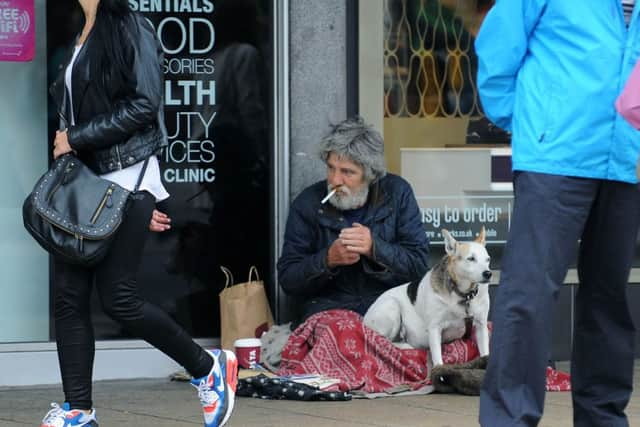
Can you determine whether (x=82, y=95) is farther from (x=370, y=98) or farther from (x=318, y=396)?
(x=370, y=98)

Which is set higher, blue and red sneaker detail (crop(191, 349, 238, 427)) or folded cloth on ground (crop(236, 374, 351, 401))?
blue and red sneaker detail (crop(191, 349, 238, 427))

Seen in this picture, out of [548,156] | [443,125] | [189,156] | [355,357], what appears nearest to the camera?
[548,156]

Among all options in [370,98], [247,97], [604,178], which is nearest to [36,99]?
[247,97]

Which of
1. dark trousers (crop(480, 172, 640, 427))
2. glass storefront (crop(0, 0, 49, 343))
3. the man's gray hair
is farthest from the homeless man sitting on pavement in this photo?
dark trousers (crop(480, 172, 640, 427))

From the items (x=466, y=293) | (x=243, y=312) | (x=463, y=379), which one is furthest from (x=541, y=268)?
(x=243, y=312)

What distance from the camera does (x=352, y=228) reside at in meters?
6.52

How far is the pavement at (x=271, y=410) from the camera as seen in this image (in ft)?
18.2

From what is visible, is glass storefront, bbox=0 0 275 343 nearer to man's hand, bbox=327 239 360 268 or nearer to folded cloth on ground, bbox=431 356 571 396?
man's hand, bbox=327 239 360 268

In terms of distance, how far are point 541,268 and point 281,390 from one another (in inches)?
88.1

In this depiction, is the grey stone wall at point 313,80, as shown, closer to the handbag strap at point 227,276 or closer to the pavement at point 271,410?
the handbag strap at point 227,276

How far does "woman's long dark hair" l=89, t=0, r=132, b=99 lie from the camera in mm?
4785

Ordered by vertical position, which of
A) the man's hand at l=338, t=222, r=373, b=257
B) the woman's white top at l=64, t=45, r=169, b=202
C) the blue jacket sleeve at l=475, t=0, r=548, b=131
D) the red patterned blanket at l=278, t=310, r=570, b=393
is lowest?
the red patterned blanket at l=278, t=310, r=570, b=393

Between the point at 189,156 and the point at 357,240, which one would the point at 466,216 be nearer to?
the point at 357,240

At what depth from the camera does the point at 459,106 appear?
24.1 feet
